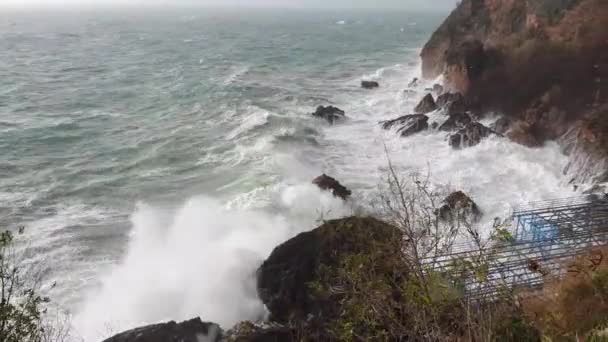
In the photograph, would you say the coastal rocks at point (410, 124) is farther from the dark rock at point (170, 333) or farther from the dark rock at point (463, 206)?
the dark rock at point (170, 333)

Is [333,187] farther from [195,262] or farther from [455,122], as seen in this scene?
[455,122]

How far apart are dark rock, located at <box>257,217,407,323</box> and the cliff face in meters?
12.1

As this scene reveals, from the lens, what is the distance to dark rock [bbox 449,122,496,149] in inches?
1025

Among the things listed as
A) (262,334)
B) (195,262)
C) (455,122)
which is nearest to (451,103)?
(455,122)

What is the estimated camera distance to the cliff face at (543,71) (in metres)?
24.7

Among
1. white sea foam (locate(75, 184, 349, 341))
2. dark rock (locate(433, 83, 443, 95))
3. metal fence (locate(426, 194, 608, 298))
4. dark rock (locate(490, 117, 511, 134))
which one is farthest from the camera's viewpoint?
dark rock (locate(433, 83, 443, 95))

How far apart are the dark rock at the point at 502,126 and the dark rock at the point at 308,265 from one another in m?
16.5

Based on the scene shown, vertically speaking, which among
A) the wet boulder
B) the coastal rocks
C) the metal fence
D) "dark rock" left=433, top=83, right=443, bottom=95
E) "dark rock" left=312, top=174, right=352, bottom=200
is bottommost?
"dark rock" left=312, top=174, right=352, bottom=200

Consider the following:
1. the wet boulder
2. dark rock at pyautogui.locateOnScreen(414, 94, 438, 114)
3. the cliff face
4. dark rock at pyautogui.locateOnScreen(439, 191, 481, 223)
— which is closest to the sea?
the wet boulder

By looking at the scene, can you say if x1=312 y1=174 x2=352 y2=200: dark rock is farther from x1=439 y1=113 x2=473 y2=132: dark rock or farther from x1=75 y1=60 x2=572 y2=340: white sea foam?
x1=439 y1=113 x2=473 y2=132: dark rock

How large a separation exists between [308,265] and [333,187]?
314 inches

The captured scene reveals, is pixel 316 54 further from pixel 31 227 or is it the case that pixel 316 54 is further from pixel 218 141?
pixel 31 227

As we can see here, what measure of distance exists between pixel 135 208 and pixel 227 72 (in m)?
33.3

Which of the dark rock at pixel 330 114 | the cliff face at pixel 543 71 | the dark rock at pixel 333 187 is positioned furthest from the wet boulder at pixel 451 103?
the dark rock at pixel 333 187
